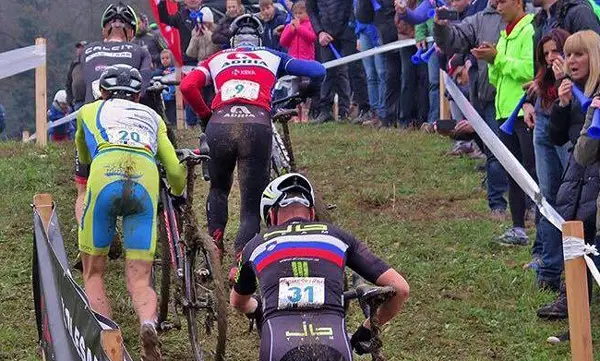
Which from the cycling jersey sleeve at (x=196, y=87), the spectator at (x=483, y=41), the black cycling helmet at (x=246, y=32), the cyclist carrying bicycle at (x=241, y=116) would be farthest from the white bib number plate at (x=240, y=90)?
the spectator at (x=483, y=41)

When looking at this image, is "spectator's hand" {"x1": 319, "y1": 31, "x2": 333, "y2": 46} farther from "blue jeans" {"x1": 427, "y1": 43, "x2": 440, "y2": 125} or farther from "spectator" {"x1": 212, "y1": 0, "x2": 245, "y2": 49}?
"blue jeans" {"x1": 427, "y1": 43, "x2": 440, "y2": 125}

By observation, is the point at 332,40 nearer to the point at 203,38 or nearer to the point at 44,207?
the point at 203,38

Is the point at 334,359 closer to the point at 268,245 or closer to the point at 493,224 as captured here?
the point at 268,245

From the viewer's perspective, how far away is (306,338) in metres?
A: 6.24

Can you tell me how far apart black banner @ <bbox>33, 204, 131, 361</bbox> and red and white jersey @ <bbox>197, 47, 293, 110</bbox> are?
233cm

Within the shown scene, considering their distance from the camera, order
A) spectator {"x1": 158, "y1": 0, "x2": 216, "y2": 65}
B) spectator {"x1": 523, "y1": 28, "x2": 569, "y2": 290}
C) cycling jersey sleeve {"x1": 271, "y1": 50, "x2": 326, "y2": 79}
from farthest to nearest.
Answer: spectator {"x1": 158, "y1": 0, "x2": 216, "y2": 65} → cycling jersey sleeve {"x1": 271, "y1": 50, "x2": 326, "y2": 79} → spectator {"x1": 523, "y1": 28, "x2": 569, "y2": 290}

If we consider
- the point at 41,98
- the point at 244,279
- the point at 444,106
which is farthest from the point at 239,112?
the point at 41,98

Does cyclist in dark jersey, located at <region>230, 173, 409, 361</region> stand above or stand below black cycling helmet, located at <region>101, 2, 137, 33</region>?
below

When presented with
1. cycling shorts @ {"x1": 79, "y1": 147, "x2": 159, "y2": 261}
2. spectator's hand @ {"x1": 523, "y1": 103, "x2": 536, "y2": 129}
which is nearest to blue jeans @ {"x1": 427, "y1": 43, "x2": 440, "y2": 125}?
spectator's hand @ {"x1": 523, "y1": 103, "x2": 536, "y2": 129}

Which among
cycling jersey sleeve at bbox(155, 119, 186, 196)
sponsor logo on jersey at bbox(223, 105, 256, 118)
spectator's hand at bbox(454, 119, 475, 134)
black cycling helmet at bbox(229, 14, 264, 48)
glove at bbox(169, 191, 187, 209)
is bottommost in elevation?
glove at bbox(169, 191, 187, 209)

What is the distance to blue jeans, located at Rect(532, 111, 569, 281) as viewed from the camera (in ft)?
31.5

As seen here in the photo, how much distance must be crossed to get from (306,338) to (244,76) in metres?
4.04

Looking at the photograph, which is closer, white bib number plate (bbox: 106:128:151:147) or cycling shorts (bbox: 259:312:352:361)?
cycling shorts (bbox: 259:312:352:361)

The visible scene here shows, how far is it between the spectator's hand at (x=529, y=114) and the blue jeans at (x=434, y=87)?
5.22 meters
